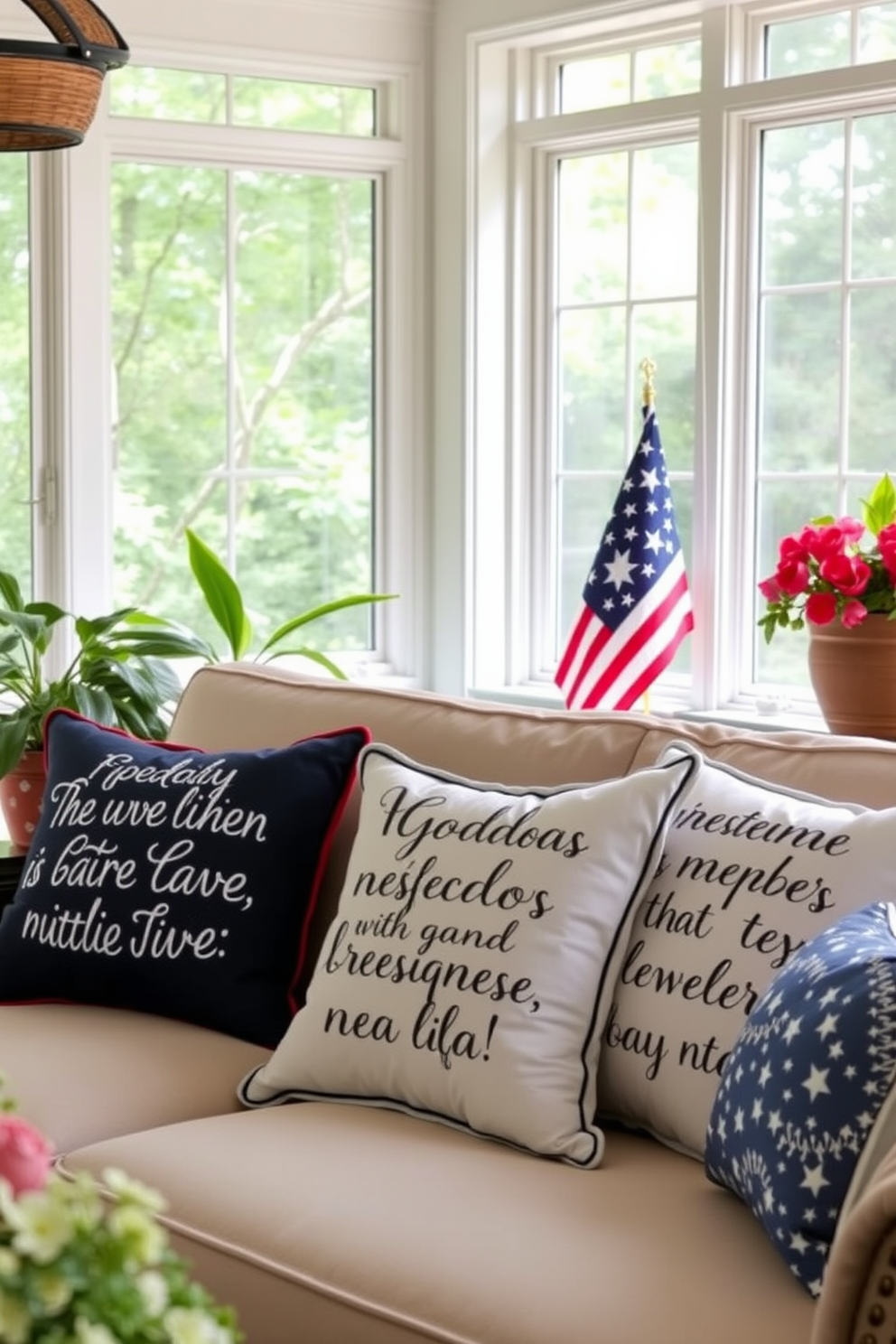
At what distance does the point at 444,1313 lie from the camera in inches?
64.4

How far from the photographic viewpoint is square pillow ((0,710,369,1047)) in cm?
233

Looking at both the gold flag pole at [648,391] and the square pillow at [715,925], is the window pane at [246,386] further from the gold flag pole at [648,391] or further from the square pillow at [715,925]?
the square pillow at [715,925]

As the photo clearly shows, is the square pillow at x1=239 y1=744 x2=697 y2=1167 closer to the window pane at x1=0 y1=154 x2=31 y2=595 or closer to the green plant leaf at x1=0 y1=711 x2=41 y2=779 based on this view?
the green plant leaf at x1=0 y1=711 x2=41 y2=779

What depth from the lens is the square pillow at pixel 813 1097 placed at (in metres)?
1.55

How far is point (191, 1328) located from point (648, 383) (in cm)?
342

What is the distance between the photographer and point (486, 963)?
6.69ft

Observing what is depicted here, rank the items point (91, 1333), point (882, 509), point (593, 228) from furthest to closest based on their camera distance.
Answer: point (593, 228) → point (882, 509) → point (91, 1333)

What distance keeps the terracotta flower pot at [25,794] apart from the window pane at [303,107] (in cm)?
202

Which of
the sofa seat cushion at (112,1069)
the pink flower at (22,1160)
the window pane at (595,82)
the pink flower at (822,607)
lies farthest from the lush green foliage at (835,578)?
the pink flower at (22,1160)

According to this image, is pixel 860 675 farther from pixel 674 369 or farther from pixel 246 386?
pixel 246 386

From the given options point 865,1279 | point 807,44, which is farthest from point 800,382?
point 865,1279

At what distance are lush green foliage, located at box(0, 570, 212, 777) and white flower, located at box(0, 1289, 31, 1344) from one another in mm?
2202

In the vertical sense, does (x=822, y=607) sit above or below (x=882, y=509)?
below

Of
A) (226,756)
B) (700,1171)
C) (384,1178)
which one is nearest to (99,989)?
(226,756)
